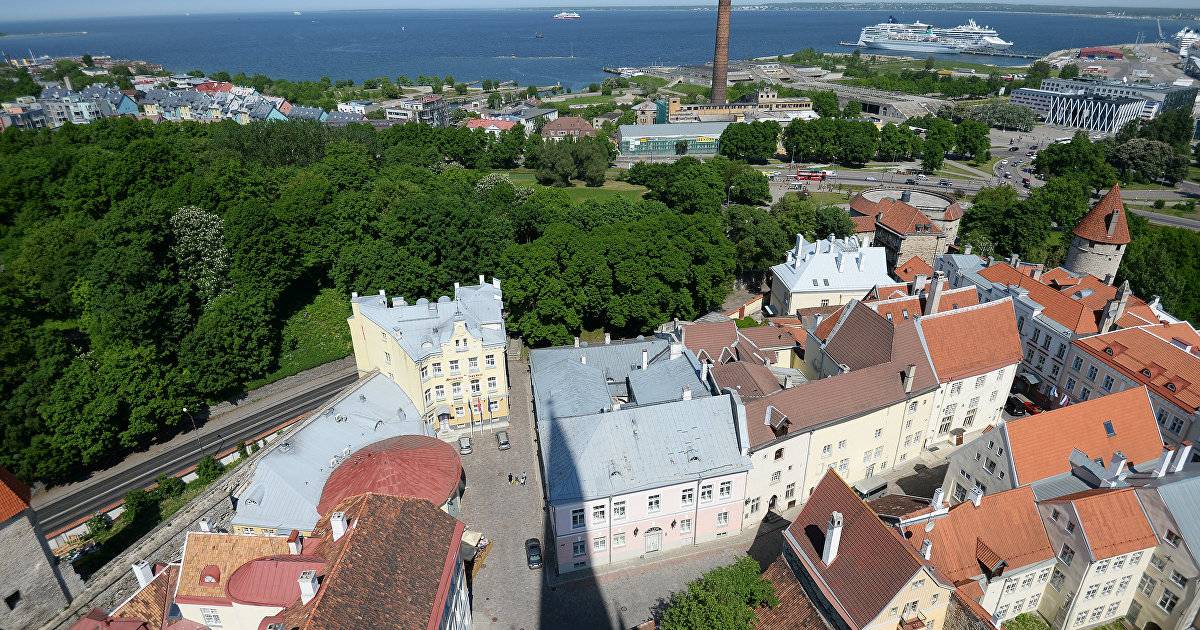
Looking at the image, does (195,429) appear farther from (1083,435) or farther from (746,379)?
(1083,435)

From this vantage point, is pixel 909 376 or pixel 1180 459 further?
pixel 909 376

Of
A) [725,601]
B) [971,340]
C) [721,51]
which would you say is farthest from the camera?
[721,51]

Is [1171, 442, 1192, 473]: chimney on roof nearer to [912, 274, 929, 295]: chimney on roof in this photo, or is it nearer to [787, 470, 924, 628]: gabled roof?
[787, 470, 924, 628]: gabled roof

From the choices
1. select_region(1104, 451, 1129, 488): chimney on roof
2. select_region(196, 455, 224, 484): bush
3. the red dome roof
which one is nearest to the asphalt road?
select_region(196, 455, 224, 484): bush

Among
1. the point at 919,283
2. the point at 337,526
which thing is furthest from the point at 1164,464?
the point at 337,526

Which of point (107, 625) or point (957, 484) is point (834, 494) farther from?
point (107, 625)
